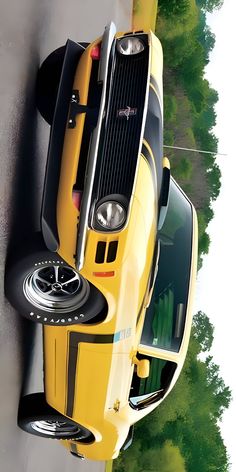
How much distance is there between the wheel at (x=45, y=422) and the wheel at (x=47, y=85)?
105 inches

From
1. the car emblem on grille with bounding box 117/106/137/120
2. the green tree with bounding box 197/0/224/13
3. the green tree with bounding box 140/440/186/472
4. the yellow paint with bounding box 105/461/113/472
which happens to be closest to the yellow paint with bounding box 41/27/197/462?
the car emblem on grille with bounding box 117/106/137/120

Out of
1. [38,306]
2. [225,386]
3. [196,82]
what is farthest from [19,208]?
[196,82]

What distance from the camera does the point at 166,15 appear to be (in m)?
15.6

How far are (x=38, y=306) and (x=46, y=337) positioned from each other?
1.12 ft

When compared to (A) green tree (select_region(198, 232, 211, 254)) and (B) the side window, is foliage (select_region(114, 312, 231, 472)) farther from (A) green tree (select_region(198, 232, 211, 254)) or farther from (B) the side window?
(B) the side window

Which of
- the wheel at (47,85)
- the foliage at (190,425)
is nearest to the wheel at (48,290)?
the wheel at (47,85)

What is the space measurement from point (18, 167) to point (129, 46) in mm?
1384

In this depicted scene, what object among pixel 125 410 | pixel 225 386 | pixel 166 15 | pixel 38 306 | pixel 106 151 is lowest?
pixel 225 386

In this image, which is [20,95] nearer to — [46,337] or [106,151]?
[106,151]

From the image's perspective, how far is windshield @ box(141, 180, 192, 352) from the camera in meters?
6.58

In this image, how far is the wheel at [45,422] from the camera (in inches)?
237

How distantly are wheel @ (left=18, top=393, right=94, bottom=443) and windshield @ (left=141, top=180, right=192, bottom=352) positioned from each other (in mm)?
1038

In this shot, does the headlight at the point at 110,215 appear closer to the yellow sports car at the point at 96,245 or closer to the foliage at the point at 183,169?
the yellow sports car at the point at 96,245

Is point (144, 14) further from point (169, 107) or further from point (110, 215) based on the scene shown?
point (110, 215)
